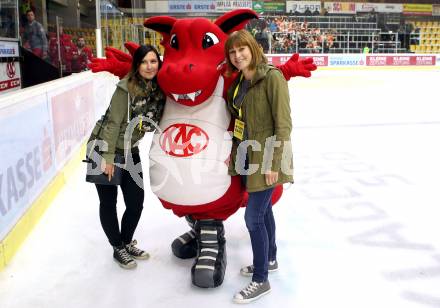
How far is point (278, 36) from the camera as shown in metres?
12.9

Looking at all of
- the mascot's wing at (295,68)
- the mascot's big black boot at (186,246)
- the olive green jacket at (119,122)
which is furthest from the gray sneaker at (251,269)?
the mascot's wing at (295,68)

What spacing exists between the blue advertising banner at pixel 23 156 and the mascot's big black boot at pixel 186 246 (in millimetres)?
801

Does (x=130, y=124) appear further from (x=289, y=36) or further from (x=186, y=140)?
(x=289, y=36)

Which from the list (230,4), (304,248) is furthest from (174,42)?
(230,4)

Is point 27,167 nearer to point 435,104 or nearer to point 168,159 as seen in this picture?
point 168,159

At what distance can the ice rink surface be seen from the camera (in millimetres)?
1877

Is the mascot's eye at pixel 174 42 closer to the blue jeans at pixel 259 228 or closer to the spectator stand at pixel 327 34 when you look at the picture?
the blue jeans at pixel 259 228

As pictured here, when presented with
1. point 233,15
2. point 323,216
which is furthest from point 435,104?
point 233,15

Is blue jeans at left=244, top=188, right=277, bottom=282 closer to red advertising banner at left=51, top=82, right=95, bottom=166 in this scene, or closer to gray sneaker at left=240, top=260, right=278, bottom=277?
gray sneaker at left=240, top=260, right=278, bottom=277

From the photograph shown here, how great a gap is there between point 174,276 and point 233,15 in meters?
1.18

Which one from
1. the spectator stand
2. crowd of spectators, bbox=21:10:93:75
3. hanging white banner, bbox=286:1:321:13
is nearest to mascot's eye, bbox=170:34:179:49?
crowd of spectators, bbox=21:10:93:75

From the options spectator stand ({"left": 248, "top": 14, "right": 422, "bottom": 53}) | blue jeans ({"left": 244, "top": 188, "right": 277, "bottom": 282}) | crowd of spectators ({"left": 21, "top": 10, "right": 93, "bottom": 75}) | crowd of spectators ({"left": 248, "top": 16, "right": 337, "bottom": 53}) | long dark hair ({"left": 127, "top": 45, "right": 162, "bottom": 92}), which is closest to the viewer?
blue jeans ({"left": 244, "top": 188, "right": 277, "bottom": 282})

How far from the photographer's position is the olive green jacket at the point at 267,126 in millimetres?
1620

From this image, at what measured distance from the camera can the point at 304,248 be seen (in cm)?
234
